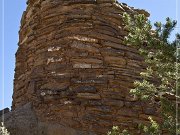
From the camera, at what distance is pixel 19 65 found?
624 inches

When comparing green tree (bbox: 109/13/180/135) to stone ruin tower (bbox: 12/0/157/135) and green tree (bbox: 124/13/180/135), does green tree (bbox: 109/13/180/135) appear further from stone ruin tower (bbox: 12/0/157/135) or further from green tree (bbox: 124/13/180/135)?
stone ruin tower (bbox: 12/0/157/135)

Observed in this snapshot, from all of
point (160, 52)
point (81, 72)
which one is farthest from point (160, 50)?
point (81, 72)

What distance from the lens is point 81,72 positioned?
1313 cm

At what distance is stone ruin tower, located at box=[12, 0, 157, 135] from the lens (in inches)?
496

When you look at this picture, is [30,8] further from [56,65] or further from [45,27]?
[56,65]

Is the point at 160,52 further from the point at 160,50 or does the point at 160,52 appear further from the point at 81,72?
the point at 81,72

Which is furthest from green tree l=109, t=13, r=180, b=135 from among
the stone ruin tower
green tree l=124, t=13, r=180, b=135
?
the stone ruin tower

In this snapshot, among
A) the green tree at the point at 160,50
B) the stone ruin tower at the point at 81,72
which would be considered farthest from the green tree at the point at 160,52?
the stone ruin tower at the point at 81,72

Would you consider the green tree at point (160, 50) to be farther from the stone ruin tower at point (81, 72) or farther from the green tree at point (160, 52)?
the stone ruin tower at point (81, 72)

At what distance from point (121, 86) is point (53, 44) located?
2709 millimetres

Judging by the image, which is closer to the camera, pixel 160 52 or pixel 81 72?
pixel 160 52

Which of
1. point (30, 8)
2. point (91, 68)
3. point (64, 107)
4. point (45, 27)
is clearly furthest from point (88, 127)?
point (30, 8)

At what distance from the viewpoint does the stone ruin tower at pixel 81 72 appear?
12.6 meters

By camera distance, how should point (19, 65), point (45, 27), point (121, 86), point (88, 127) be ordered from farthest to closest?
point (19, 65) → point (45, 27) → point (121, 86) → point (88, 127)
